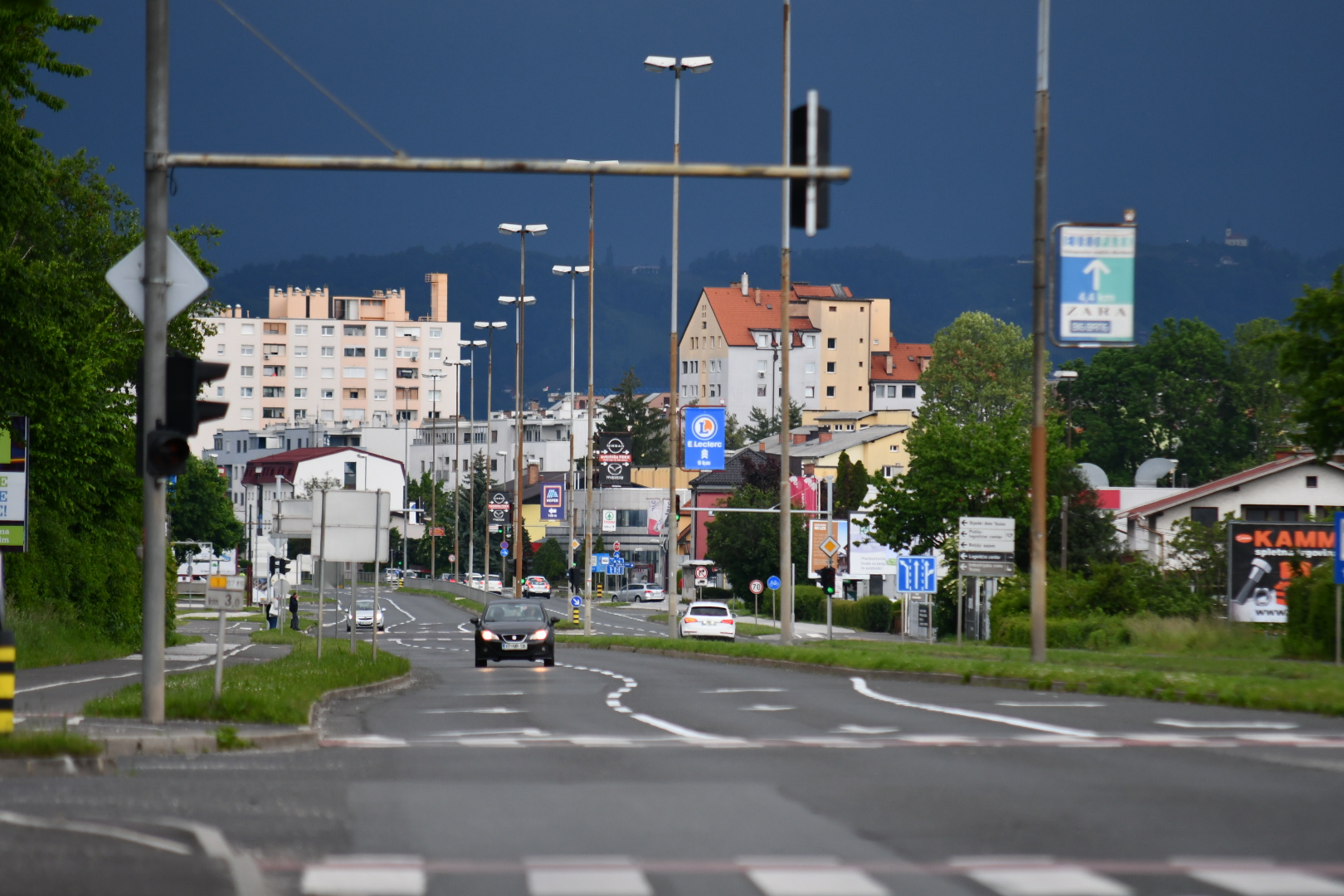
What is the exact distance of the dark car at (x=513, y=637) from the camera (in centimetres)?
3678

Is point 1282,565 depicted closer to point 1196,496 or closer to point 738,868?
point 1196,496

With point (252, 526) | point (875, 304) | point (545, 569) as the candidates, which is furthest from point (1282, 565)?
point (875, 304)

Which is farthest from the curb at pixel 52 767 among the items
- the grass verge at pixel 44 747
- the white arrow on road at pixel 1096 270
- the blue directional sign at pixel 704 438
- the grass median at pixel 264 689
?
the blue directional sign at pixel 704 438

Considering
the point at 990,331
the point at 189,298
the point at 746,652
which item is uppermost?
the point at 990,331

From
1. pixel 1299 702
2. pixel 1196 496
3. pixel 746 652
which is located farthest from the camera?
pixel 1196 496

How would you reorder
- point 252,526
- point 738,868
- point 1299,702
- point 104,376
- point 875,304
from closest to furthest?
point 738,868 → point 1299,702 → point 104,376 → point 252,526 → point 875,304

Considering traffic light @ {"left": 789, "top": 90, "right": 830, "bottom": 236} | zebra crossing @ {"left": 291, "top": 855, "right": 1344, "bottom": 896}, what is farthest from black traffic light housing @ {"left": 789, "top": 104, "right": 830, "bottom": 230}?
zebra crossing @ {"left": 291, "top": 855, "right": 1344, "bottom": 896}

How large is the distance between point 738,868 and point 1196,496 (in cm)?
6266

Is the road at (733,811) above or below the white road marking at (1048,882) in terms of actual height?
below

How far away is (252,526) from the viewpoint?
169 m

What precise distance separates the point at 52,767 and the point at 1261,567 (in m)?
36.4

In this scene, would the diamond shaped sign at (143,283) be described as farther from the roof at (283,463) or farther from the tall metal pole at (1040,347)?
the roof at (283,463)

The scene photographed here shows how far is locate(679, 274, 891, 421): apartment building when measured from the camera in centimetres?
18688

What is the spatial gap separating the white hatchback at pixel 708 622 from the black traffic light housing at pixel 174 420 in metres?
46.6
